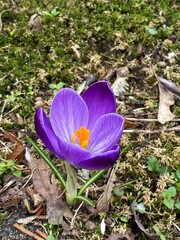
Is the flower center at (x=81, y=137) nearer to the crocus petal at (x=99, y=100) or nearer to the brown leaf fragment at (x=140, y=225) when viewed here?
the crocus petal at (x=99, y=100)

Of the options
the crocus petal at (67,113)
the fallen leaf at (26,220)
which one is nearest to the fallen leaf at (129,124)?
the crocus petal at (67,113)

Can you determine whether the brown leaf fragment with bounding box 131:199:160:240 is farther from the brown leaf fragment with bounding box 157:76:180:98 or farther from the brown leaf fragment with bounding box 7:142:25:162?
the brown leaf fragment with bounding box 157:76:180:98

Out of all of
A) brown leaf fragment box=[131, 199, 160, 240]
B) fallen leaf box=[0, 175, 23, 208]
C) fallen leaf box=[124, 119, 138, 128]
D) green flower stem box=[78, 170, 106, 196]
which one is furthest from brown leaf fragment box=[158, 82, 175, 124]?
fallen leaf box=[0, 175, 23, 208]

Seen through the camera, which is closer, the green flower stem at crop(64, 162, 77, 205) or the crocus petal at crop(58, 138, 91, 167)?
the crocus petal at crop(58, 138, 91, 167)

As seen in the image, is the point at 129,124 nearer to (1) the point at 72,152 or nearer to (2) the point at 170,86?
(2) the point at 170,86

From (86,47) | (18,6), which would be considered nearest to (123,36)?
(86,47)

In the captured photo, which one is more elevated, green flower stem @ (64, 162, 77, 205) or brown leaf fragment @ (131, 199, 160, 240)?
green flower stem @ (64, 162, 77, 205)

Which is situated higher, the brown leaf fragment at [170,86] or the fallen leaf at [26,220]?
the brown leaf fragment at [170,86]

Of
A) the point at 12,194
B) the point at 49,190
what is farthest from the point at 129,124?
the point at 12,194
